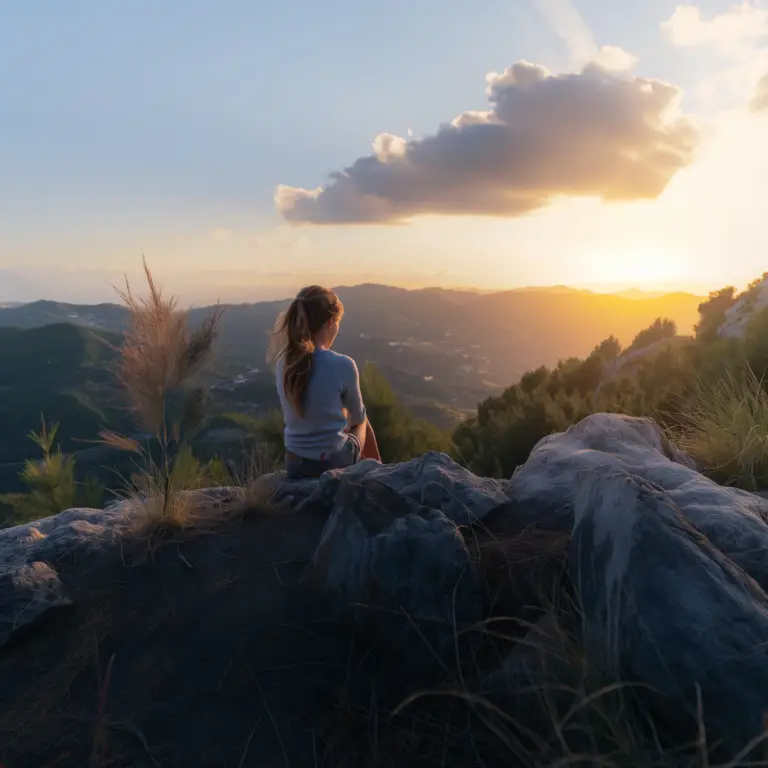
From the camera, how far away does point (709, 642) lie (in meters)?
1.77

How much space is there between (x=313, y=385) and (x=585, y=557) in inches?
95.4

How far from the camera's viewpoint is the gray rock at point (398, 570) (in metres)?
2.38

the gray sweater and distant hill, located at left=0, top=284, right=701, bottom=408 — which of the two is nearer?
the gray sweater

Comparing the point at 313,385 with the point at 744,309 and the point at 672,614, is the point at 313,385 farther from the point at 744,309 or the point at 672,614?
the point at 744,309

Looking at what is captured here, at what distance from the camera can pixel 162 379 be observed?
355cm

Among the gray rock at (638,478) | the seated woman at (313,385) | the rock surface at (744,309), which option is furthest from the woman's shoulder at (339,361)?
the rock surface at (744,309)

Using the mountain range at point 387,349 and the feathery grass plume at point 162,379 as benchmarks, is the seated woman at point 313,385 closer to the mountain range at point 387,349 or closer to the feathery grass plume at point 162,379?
the feathery grass plume at point 162,379

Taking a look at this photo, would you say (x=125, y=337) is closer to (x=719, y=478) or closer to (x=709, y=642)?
(x=709, y=642)

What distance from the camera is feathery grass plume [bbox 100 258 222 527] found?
351 cm

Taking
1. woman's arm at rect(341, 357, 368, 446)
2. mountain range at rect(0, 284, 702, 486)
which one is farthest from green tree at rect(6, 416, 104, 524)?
mountain range at rect(0, 284, 702, 486)

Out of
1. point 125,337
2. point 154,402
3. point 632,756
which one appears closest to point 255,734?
point 632,756

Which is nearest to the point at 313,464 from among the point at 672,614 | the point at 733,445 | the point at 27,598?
the point at 27,598

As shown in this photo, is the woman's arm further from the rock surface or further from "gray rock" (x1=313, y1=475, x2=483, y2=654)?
the rock surface

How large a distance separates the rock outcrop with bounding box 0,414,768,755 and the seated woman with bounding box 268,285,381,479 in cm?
32
